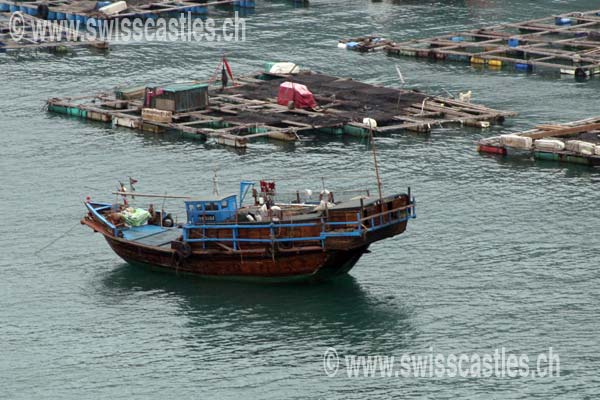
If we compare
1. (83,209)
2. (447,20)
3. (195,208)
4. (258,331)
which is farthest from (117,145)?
(447,20)

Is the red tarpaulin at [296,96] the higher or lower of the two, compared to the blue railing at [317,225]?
higher

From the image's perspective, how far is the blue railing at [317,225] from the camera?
8375 cm

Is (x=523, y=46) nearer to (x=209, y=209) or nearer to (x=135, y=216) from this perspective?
(x=135, y=216)

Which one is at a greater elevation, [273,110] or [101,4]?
[101,4]

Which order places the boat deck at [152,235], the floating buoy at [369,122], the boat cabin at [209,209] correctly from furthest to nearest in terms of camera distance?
the floating buoy at [369,122], the boat deck at [152,235], the boat cabin at [209,209]

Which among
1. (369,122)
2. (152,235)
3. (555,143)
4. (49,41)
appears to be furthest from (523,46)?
(152,235)

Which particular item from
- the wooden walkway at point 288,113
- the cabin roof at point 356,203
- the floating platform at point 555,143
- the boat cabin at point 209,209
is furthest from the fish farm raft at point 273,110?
the cabin roof at point 356,203

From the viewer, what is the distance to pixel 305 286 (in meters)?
88.4

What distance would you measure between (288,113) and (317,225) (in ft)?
140

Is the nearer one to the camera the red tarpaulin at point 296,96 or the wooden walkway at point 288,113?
the wooden walkway at point 288,113

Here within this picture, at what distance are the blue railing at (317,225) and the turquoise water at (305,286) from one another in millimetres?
3356

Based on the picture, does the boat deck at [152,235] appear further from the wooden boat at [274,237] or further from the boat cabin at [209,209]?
the boat cabin at [209,209]

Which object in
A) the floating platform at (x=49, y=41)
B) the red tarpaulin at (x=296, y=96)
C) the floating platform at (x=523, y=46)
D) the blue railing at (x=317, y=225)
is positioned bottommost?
the blue railing at (x=317, y=225)

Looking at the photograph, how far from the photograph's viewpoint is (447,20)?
17125 centimetres
